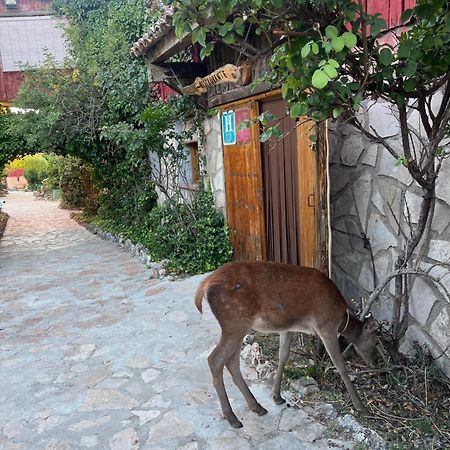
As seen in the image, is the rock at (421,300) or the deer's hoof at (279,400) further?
the rock at (421,300)

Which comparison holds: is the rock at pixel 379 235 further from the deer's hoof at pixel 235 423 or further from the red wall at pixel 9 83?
the red wall at pixel 9 83

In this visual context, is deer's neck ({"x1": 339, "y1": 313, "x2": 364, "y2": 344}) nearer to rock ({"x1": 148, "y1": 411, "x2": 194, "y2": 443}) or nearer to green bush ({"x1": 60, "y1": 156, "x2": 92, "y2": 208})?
rock ({"x1": 148, "y1": 411, "x2": 194, "y2": 443})

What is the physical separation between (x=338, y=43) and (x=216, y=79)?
16.7 feet

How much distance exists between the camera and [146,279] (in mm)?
7699

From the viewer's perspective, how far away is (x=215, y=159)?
812cm

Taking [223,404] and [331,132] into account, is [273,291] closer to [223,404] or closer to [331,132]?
[223,404]

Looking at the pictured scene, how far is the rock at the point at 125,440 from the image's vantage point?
3.29 meters

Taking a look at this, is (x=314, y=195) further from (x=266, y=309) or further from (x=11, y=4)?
(x=11, y=4)

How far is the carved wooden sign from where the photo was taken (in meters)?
6.41

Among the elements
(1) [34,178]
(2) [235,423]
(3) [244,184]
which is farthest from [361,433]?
(1) [34,178]

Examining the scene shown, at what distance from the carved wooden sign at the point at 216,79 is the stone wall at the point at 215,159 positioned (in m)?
0.53

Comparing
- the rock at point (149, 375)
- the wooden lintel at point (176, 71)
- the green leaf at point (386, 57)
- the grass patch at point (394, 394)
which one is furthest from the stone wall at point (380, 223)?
the wooden lintel at point (176, 71)

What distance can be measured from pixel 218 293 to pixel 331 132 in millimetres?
2715

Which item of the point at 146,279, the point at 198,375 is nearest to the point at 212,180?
the point at 146,279
